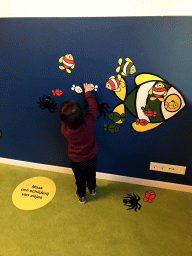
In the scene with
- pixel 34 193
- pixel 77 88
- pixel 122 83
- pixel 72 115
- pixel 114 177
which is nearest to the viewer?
pixel 72 115

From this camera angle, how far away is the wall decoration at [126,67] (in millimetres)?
1572

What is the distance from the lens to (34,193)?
207 cm

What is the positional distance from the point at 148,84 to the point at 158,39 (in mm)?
365

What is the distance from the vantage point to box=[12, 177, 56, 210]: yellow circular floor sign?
1937 mm

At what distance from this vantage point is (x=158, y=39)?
1.45 m

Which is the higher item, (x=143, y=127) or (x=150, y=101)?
(x=150, y=101)

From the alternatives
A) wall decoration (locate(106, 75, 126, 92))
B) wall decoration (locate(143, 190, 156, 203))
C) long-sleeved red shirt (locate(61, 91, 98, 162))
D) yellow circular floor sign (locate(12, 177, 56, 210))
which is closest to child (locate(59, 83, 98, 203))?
long-sleeved red shirt (locate(61, 91, 98, 162))

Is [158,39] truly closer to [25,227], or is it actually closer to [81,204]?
[81,204]

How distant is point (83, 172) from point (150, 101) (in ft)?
3.11

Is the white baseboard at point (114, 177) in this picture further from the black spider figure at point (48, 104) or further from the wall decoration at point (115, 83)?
the wall decoration at point (115, 83)

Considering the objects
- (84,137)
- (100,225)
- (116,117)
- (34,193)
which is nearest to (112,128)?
(116,117)

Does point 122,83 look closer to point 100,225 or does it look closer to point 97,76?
point 97,76

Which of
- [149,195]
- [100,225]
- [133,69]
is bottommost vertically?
[100,225]
